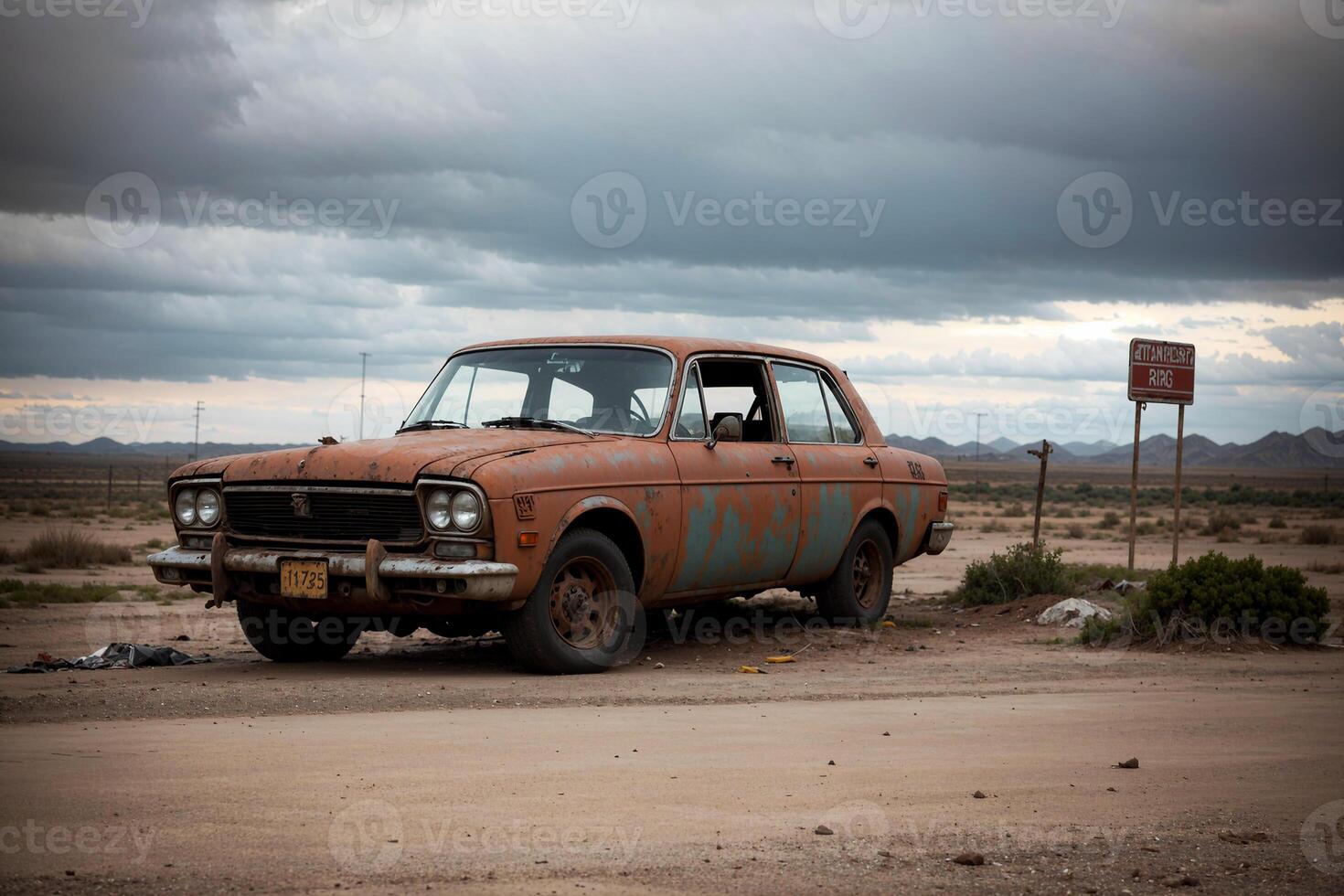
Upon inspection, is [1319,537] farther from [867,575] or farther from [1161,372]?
[867,575]

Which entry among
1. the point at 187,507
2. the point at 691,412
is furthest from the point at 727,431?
the point at 187,507

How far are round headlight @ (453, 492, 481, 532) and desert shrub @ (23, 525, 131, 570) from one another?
1450cm

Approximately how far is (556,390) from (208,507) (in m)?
2.25

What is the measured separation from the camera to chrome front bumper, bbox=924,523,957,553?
11.5m

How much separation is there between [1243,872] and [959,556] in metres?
19.7

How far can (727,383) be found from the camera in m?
9.64

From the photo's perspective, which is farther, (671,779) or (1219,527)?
(1219,527)

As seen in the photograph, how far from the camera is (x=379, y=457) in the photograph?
7629 mm

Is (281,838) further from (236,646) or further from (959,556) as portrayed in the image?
(959,556)

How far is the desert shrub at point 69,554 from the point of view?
20188mm

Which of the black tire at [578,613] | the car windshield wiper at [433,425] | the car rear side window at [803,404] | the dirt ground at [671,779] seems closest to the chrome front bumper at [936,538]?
the car rear side window at [803,404]

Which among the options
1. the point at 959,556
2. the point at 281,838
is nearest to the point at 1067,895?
the point at 281,838

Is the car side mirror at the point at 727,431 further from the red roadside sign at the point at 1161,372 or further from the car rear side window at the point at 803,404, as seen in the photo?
the red roadside sign at the point at 1161,372

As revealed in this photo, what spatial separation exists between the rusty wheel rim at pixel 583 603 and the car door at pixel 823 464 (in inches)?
77.3
